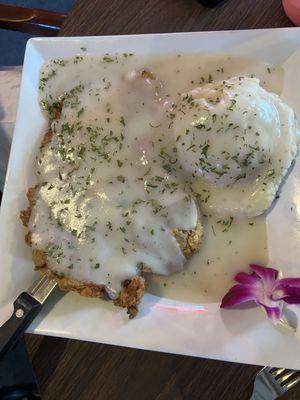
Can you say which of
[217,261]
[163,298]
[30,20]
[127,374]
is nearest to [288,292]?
[217,261]

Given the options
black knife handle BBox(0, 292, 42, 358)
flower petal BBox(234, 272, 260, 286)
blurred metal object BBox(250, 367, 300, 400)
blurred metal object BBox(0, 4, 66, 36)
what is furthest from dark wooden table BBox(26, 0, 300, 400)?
blurred metal object BBox(0, 4, 66, 36)

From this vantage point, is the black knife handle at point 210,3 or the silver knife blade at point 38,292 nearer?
the silver knife blade at point 38,292

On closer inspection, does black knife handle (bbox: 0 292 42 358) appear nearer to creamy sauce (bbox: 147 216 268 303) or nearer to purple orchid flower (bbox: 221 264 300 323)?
creamy sauce (bbox: 147 216 268 303)

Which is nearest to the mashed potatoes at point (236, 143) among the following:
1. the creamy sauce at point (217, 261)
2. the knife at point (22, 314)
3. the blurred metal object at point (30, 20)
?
the creamy sauce at point (217, 261)

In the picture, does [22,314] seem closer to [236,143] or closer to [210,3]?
[236,143]

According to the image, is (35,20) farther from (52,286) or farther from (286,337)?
(286,337)

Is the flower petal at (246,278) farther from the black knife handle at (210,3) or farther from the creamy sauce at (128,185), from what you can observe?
the black knife handle at (210,3)
